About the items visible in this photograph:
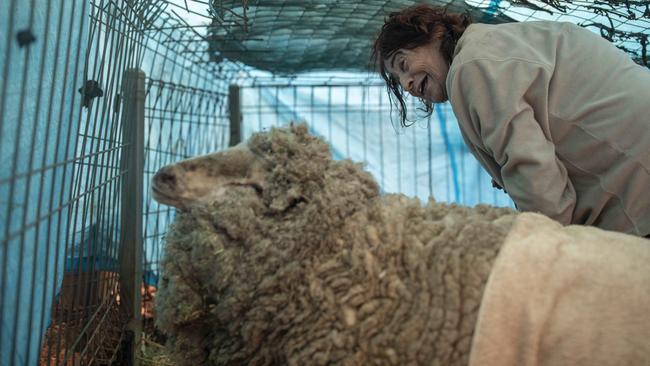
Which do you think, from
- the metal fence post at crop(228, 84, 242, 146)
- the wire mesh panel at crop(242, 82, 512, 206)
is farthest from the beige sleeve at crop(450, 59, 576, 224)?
the wire mesh panel at crop(242, 82, 512, 206)

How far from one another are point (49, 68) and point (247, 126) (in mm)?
4316

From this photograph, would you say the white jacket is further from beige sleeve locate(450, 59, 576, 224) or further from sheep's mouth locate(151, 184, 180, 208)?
sheep's mouth locate(151, 184, 180, 208)

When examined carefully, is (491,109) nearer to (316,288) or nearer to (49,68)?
(316,288)

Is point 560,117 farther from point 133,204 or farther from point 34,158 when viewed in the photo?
point 133,204

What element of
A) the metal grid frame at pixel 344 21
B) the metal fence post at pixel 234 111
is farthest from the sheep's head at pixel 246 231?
the metal fence post at pixel 234 111

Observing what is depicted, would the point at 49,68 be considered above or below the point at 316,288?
above

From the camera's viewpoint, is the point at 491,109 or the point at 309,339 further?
the point at 491,109

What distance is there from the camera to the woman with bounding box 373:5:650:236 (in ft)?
4.89

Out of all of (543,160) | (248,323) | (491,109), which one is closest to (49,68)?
(248,323)

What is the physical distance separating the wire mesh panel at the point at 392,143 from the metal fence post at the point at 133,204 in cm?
332

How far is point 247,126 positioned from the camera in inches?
220

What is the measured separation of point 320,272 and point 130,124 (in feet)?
5.40

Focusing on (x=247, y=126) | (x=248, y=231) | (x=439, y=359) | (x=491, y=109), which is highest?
(x=247, y=126)

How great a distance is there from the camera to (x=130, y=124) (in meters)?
2.43
